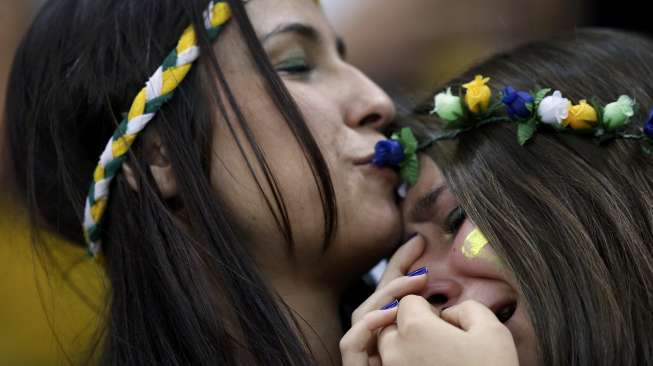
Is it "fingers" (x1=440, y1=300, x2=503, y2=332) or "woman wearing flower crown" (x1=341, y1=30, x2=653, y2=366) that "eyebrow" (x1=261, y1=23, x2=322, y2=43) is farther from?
"fingers" (x1=440, y1=300, x2=503, y2=332)

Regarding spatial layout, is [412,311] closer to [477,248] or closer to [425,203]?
[477,248]

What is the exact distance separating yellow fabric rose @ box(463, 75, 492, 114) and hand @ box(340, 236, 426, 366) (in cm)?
32

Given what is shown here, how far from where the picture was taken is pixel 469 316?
162 cm

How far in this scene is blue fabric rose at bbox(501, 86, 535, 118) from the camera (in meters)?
1.83

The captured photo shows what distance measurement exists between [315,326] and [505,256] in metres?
0.50

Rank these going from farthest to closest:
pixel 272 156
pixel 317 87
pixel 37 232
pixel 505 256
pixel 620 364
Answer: pixel 37 232, pixel 317 87, pixel 272 156, pixel 505 256, pixel 620 364

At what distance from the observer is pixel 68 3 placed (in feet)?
6.91

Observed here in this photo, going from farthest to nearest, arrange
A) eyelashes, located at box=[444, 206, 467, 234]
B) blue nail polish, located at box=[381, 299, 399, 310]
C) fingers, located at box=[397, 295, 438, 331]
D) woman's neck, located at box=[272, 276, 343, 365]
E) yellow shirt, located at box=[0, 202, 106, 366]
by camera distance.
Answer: yellow shirt, located at box=[0, 202, 106, 366] → woman's neck, located at box=[272, 276, 343, 365] → eyelashes, located at box=[444, 206, 467, 234] → blue nail polish, located at box=[381, 299, 399, 310] → fingers, located at box=[397, 295, 438, 331]

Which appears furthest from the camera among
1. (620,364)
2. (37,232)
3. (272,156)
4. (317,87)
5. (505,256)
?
(37,232)

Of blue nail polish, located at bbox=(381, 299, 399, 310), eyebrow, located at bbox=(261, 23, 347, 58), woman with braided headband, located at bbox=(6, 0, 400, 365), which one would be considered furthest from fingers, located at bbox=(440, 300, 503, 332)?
eyebrow, located at bbox=(261, 23, 347, 58)

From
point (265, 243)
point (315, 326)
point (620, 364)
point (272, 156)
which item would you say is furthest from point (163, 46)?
point (620, 364)

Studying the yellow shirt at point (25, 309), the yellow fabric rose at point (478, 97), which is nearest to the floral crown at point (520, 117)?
the yellow fabric rose at point (478, 97)

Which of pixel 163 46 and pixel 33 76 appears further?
pixel 33 76

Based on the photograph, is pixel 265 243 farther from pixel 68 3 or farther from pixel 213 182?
pixel 68 3
